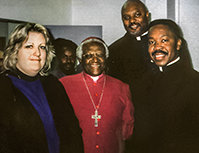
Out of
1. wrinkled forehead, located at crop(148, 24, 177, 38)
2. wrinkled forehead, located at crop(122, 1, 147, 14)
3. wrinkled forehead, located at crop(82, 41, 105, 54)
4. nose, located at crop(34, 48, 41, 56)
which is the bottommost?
nose, located at crop(34, 48, 41, 56)

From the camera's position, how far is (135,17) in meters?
1.93

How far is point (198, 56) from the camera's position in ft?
6.48

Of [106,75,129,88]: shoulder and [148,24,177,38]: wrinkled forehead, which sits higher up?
[148,24,177,38]: wrinkled forehead

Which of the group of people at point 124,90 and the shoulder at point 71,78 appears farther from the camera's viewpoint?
the shoulder at point 71,78

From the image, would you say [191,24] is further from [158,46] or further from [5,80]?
[5,80]

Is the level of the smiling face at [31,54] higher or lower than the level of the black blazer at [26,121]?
higher

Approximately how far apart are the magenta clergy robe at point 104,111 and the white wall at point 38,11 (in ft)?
1.64

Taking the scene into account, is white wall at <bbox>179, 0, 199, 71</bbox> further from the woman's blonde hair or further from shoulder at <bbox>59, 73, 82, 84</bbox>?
the woman's blonde hair

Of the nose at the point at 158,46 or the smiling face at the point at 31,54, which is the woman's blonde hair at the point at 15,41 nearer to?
the smiling face at the point at 31,54

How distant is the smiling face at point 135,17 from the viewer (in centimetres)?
192

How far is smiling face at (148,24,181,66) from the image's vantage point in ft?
6.11

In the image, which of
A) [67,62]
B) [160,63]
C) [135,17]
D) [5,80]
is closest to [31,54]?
[5,80]

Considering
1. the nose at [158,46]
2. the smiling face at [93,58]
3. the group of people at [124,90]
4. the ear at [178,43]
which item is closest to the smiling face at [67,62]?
the group of people at [124,90]

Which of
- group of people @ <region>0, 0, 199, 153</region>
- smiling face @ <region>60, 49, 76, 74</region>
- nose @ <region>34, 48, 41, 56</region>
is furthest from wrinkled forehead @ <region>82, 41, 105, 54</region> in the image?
nose @ <region>34, 48, 41, 56</region>
